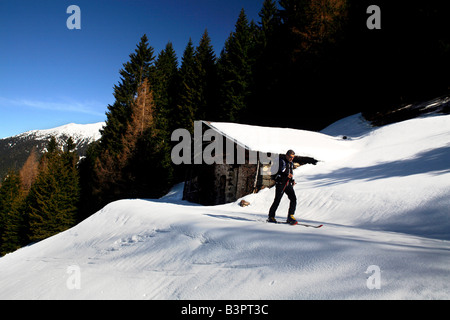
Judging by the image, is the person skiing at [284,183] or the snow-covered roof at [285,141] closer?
the person skiing at [284,183]

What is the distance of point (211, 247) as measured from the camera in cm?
448

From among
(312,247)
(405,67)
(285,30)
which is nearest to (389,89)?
(405,67)

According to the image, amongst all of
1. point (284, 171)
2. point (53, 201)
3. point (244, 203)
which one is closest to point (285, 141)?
point (244, 203)

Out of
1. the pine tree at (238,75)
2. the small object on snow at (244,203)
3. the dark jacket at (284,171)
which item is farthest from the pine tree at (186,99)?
the dark jacket at (284,171)

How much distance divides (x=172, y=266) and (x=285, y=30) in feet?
105

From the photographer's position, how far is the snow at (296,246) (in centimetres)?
281

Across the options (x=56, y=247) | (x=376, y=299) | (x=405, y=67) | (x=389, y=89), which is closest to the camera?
(x=376, y=299)

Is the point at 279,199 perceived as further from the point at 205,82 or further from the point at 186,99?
the point at 205,82

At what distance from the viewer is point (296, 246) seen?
3.71 m

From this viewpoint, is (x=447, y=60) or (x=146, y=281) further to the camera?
(x=447, y=60)

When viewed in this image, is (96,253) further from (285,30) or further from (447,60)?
(285,30)

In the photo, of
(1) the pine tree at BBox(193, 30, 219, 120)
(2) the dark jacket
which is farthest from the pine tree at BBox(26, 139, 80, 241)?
(2) the dark jacket

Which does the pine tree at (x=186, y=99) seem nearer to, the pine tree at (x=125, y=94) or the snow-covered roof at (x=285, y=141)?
the pine tree at (x=125, y=94)
